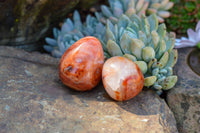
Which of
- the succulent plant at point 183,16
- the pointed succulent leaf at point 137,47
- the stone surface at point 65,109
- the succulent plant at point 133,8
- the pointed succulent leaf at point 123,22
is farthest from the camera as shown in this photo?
the succulent plant at point 183,16

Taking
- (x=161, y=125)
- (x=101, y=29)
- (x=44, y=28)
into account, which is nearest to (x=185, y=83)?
(x=161, y=125)

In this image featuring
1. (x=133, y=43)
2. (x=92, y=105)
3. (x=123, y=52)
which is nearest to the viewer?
(x=92, y=105)

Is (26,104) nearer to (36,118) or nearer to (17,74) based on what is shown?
(36,118)

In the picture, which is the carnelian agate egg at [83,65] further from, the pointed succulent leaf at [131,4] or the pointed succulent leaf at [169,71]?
the pointed succulent leaf at [131,4]

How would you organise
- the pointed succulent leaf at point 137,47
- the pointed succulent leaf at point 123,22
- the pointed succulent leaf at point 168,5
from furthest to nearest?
the pointed succulent leaf at point 168,5 → the pointed succulent leaf at point 123,22 → the pointed succulent leaf at point 137,47

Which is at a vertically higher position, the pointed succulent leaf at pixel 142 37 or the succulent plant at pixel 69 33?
the pointed succulent leaf at pixel 142 37

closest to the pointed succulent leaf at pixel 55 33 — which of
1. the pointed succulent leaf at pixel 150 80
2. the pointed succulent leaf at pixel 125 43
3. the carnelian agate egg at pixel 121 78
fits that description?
the pointed succulent leaf at pixel 125 43
